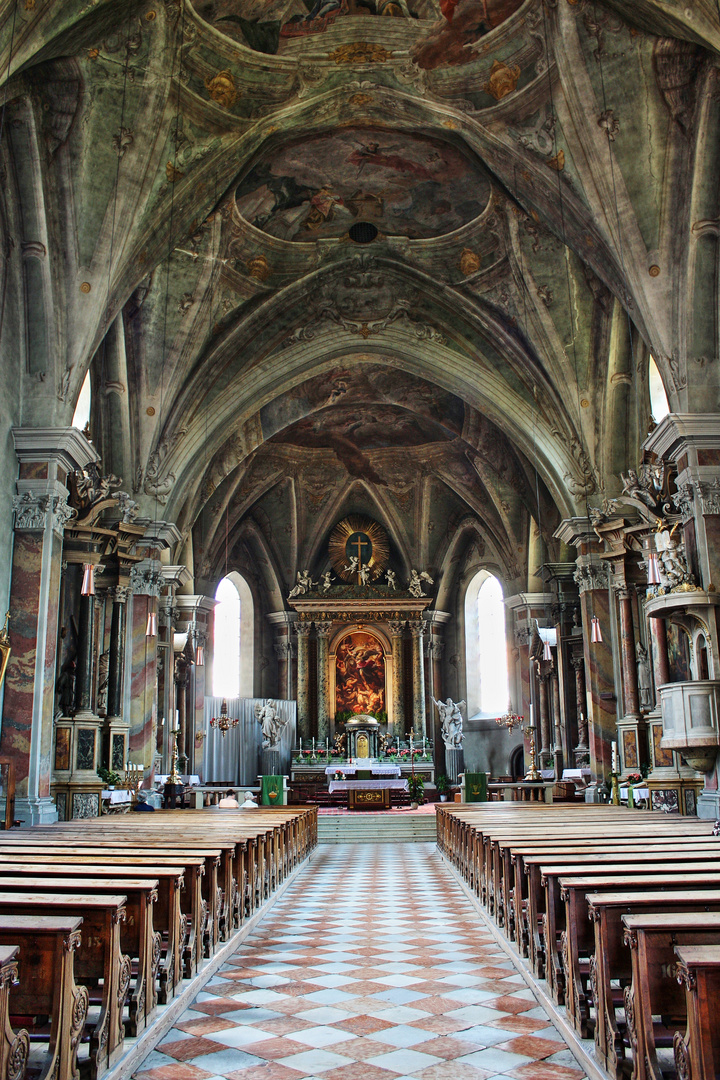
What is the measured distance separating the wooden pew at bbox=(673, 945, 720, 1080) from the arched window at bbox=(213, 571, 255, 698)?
26.8 metres

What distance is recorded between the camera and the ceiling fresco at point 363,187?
16.7m

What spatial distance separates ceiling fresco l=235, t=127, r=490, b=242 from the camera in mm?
16656

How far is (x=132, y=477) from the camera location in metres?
18.6

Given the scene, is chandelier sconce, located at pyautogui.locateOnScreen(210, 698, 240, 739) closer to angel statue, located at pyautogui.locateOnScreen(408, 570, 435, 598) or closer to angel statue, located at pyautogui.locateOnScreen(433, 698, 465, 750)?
angel statue, located at pyautogui.locateOnScreen(433, 698, 465, 750)

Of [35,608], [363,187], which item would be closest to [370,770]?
[35,608]

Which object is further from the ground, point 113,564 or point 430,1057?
point 113,564

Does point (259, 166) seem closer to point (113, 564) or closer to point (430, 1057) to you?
point (113, 564)

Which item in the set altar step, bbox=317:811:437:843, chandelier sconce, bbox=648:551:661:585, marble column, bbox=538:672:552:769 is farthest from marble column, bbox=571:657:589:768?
chandelier sconce, bbox=648:551:661:585

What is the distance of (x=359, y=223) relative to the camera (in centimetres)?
1892

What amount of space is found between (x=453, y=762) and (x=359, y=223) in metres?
16.7

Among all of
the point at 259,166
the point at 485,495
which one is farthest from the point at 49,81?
the point at 485,495

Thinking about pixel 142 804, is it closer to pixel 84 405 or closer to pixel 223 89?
pixel 84 405

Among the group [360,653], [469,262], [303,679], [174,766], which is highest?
[469,262]

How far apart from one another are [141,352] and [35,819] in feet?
31.8
